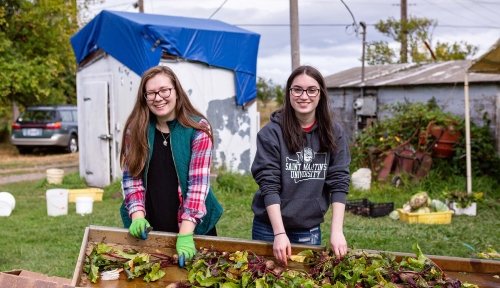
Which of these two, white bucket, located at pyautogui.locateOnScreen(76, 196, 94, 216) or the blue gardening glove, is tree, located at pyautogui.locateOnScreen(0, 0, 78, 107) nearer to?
white bucket, located at pyautogui.locateOnScreen(76, 196, 94, 216)

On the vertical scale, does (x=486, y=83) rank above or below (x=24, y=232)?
above

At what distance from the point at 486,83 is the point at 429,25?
16.6 metres

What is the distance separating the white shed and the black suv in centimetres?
830

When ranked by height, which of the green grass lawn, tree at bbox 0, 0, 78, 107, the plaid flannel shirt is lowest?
the green grass lawn

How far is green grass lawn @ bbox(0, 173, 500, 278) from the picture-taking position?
715 centimetres

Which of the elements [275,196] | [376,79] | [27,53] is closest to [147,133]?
[275,196]

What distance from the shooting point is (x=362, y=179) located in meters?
11.5

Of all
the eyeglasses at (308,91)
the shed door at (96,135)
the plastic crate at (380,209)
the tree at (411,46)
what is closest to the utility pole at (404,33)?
the tree at (411,46)

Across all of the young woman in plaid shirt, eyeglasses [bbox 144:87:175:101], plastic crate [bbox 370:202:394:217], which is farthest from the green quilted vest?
plastic crate [bbox 370:202:394:217]

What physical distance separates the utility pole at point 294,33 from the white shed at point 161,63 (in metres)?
1.48

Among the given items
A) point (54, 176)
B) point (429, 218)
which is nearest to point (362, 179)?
point (429, 218)

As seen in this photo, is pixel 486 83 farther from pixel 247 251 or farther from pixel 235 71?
pixel 247 251

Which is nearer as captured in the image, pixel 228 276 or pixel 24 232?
pixel 228 276

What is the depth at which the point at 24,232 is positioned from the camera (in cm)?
853
